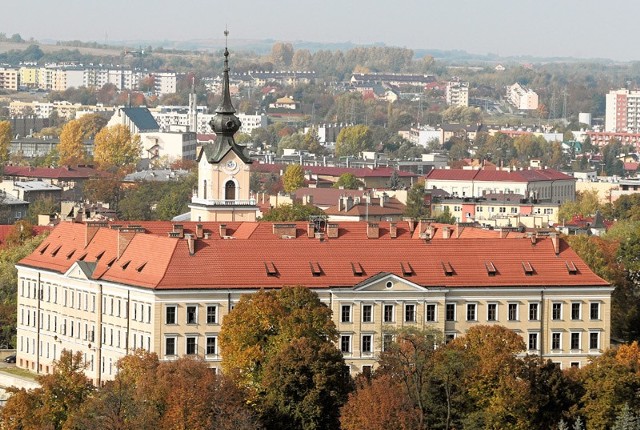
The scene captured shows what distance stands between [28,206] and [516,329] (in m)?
69.8

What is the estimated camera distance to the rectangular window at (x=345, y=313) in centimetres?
7706

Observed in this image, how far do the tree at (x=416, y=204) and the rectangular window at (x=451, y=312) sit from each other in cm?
5269

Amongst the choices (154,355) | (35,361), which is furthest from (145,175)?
(154,355)

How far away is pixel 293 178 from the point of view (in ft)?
526

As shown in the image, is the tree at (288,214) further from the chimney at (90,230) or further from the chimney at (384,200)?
the chimney at (384,200)

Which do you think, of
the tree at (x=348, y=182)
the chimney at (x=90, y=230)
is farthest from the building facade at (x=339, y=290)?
the tree at (x=348, y=182)

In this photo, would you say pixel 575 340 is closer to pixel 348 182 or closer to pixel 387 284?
pixel 387 284

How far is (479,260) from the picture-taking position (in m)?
79.6

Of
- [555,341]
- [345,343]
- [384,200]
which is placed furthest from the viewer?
[384,200]

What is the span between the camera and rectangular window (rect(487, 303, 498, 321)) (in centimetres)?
7844

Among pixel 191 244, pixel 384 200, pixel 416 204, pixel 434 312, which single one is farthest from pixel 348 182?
pixel 191 244

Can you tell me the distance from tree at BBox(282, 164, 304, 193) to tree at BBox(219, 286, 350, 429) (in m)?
81.9

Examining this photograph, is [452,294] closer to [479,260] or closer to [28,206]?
[479,260]

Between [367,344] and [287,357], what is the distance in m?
9.50
